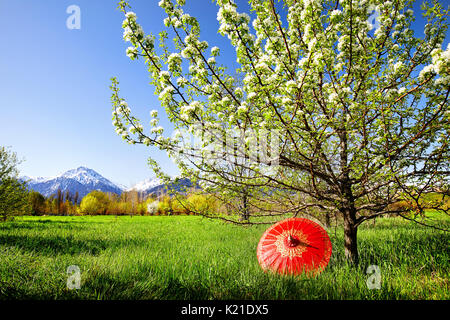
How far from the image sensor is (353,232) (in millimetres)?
4297

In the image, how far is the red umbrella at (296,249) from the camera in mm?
3592

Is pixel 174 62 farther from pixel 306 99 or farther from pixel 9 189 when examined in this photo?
pixel 9 189

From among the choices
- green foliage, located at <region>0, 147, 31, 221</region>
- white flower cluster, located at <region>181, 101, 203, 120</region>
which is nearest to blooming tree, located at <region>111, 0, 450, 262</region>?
white flower cluster, located at <region>181, 101, 203, 120</region>

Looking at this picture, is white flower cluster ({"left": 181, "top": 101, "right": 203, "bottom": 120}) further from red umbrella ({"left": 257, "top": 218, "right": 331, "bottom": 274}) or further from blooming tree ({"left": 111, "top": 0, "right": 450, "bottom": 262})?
red umbrella ({"left": 257, "top": 218, "right": 331, "bottom": 274})

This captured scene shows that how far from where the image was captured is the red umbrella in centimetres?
359

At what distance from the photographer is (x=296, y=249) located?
12.3 ft

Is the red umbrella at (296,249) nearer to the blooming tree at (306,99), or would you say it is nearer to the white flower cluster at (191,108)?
the blooming tree at (306,99)

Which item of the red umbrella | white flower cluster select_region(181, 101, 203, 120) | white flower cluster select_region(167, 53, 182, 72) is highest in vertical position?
white flower cluster select_region(167, 53, 182, 72)

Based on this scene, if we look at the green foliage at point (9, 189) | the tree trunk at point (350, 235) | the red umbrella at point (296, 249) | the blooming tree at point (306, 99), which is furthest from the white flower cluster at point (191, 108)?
the green foliage at point (9, 189)

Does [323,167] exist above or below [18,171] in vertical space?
below

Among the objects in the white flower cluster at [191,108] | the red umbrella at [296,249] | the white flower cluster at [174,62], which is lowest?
the red umbrella at [296,249]
